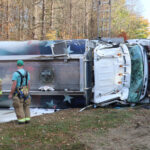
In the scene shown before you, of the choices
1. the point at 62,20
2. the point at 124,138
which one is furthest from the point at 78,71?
the point at 62,20

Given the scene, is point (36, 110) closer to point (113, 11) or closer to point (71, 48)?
point (71, 48)

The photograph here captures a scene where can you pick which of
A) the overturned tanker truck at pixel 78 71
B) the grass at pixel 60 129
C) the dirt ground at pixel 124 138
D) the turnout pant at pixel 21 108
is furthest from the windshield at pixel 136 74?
the turnout pant at pixel 21 108

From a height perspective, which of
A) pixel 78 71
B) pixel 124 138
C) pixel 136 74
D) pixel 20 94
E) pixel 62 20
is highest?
pixel 62 20

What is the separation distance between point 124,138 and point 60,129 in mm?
1343

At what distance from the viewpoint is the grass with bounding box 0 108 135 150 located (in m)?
4.12

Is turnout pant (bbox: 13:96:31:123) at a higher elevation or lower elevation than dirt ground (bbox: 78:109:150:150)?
higher

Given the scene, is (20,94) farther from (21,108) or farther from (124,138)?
(124,138)

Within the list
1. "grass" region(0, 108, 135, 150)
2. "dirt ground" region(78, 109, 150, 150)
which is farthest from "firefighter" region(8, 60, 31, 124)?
"dirt ground" region(78, 109, 150, 150)

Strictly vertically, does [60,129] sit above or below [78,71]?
below

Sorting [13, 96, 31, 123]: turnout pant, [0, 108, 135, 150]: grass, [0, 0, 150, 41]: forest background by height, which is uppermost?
[0, 0, 150, 41]: forest background

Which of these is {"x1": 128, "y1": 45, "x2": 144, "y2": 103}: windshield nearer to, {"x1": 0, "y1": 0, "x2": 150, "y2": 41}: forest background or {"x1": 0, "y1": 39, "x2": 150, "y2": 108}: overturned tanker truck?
{"x1": 0, "y1": 39, "x2": 150, "y2": 108}: overturned tanker truck

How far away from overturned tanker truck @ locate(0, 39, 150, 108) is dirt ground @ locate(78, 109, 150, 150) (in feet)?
5.71

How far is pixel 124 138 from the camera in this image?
449cm

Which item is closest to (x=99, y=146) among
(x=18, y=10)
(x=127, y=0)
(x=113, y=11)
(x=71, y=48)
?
(x=71, y=48)
